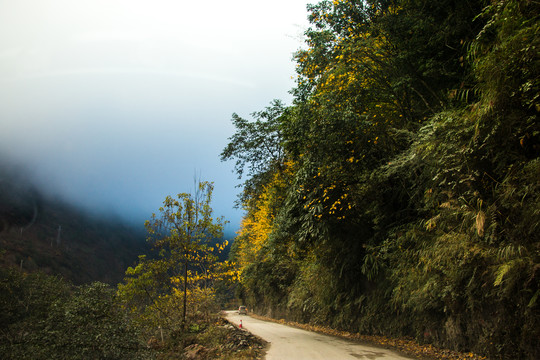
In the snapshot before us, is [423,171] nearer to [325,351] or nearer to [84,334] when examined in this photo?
[325,351]

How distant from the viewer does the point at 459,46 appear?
7914 millimetres

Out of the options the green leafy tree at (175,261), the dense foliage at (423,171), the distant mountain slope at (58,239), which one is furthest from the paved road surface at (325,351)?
the distant mountain slope at (58,239)

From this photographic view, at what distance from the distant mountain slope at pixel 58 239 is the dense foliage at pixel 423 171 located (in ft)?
24.2

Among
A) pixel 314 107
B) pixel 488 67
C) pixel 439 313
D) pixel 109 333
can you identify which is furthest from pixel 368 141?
pixel 109 333

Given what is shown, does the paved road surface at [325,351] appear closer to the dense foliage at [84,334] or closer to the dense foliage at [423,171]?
the dense foliage at [423,171]

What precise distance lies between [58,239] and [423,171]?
51340mm

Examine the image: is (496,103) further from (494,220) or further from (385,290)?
(385,290)

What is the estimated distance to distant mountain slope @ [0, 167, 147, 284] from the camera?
29.0 metres

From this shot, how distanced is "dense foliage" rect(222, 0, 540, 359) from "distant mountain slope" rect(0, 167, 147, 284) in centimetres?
737

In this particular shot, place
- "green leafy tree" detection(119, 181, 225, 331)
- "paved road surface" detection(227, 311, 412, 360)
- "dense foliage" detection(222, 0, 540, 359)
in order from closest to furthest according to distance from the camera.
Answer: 1. "dense foliage" detection(222, 0, 540, 359)
2. "paved road surface" detection(227, 311, 412, 360)
3. "green leafy tree" detection(119, 181, 225, 331)

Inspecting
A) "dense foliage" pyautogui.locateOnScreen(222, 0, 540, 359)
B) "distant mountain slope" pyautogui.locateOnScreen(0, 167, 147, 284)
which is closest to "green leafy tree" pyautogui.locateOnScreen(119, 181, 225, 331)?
"distant mountain slope" pyautogui.locateOnScreen(0, 167, 147, 284)

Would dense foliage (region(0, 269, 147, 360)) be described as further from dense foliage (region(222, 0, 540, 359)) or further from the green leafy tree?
dense foliage (region(222, 0, 540, 359))

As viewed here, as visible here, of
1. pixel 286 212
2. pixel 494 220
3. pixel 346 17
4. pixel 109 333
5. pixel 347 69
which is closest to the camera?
pixel 494 220

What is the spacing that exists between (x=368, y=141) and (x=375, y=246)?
3365 millimetres
